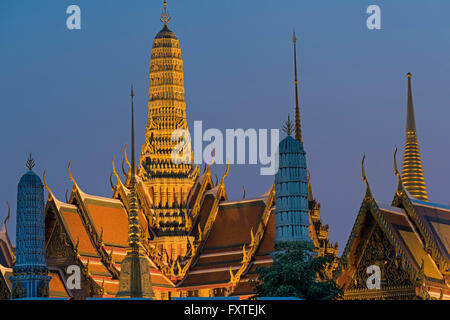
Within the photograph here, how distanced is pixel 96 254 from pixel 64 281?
213cm

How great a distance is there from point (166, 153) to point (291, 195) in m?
22.2

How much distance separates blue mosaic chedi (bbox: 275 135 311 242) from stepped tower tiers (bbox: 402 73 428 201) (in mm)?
17180

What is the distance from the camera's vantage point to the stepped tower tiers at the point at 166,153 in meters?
64.9

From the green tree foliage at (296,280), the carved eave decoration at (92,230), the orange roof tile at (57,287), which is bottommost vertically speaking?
the orange roof tile at (57,287)

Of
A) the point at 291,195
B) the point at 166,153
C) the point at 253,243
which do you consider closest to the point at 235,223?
the point at 253,243

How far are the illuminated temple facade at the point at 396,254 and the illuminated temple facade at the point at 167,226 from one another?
8.16 metres

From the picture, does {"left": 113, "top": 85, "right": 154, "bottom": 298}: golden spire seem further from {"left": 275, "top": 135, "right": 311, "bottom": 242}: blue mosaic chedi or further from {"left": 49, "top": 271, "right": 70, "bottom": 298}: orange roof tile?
{"left": 275, "top": 135, "right": 311, "bottom": 242}: blue mosaic chedi

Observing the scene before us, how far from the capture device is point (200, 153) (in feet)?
217

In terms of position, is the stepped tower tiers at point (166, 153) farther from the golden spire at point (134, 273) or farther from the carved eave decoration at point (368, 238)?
the carved eave decoration at point (368, 238)

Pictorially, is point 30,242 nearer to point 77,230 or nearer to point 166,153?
point 77,230

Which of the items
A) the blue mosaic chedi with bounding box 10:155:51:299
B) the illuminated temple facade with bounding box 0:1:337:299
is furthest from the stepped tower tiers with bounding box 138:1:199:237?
the blue mosaic chedi with bounding box 10:155:51:299

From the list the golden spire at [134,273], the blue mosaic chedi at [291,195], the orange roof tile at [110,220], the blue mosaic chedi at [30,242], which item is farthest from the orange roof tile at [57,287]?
the blue mosaic chedi at [291,195]

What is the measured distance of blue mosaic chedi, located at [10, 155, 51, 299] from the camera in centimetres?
5150
